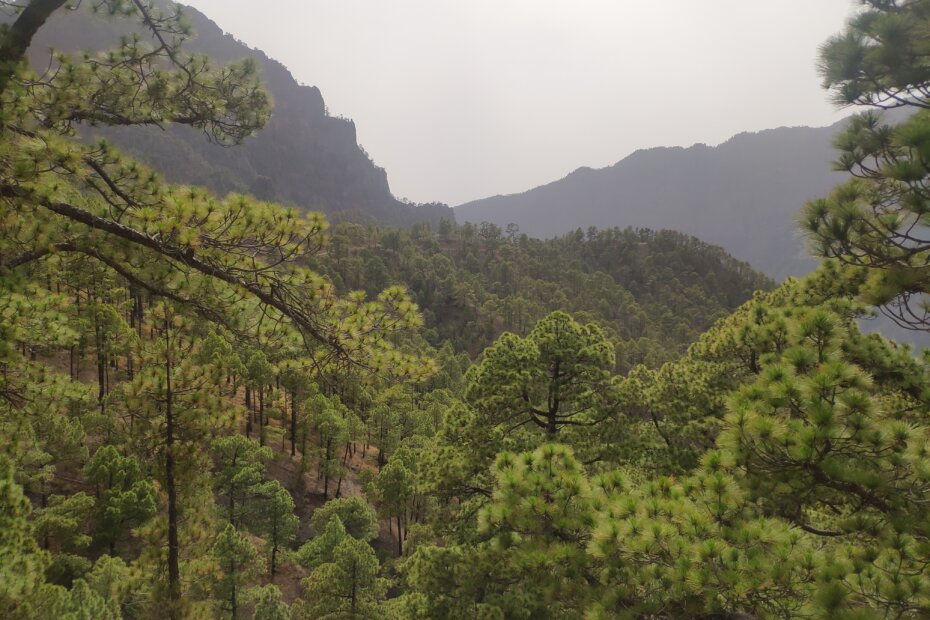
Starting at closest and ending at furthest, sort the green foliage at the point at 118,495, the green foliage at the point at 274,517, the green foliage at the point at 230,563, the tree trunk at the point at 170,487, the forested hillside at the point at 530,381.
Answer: the forested hillside at the point at 530,381, the tree trunk at the point at 170,487, the green foliage at the point at 118,495, the green foliage at the point at 230,563, the green foliage at the point at 274,517

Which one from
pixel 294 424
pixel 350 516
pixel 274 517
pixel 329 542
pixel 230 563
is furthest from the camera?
pixel 294 424

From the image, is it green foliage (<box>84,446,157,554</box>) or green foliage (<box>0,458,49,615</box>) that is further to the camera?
green foliage (<box>84,446,157,554</box>)

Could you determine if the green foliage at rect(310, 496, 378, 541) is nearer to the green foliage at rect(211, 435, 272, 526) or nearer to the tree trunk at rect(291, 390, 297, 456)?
the green foliage at rect(211, 435, 272, 526)

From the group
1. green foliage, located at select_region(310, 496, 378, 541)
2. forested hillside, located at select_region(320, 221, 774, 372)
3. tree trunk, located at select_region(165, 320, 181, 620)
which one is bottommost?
green foliage, located at select_region(310, 496, 378, 541)

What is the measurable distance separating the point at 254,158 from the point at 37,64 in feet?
663

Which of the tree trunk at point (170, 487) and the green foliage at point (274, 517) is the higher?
the tree trunk at point (170, 487)

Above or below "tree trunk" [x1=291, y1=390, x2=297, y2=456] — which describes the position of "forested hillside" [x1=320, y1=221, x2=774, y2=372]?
above

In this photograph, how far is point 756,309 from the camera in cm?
861

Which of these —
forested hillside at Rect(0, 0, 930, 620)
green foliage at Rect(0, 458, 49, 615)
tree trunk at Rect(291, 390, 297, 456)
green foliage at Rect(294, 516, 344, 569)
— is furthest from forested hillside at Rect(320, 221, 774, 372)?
green foliage at Rect(0, 458, 49, 615)

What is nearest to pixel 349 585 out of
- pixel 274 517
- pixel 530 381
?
pixel 274 517

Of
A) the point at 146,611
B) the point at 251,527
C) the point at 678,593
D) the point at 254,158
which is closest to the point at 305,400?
the point at 251,527

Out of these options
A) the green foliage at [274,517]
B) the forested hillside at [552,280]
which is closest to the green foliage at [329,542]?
the green foliage at [274,517]

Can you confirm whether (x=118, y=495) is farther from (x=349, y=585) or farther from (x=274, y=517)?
(x=349, y=585)

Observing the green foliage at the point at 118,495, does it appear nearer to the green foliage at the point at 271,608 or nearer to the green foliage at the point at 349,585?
the green foliage at the point at 271,608
